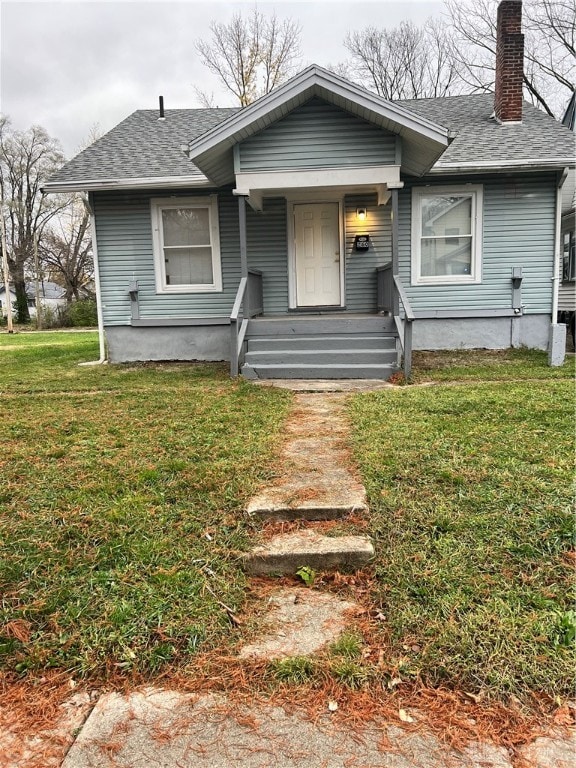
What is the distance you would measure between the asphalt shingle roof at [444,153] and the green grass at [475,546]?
20.5ft

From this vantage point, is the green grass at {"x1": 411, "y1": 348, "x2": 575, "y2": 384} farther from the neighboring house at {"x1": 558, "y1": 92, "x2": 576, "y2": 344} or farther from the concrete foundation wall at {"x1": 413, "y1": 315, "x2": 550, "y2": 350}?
the neighboring house at {"x1": 558, "y1": 92, "x2": 576, "y2": 344}

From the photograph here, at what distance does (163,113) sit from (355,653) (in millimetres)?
12923

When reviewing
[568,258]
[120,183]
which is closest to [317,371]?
[120,183]

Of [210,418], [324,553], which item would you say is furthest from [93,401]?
[324,553]

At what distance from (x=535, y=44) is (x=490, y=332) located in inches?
818

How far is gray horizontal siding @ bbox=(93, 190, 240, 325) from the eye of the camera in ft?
A: 32.2

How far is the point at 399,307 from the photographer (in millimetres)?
7996

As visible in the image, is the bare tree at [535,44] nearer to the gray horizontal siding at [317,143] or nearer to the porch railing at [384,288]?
the porch railing at [384,288]

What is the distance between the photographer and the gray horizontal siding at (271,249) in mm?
10008

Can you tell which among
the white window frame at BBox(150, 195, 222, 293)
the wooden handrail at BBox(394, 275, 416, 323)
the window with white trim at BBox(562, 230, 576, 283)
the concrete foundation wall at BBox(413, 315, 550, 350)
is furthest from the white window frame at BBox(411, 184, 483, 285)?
the window with white trim at BBox(562, 230, 576, 283)

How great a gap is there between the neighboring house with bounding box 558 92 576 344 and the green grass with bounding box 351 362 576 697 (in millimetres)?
7172

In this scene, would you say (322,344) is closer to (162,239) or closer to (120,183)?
(162,239)

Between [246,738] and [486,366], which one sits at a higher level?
[486,366]

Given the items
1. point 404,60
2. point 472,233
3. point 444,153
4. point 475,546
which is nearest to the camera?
A: point 475,546
